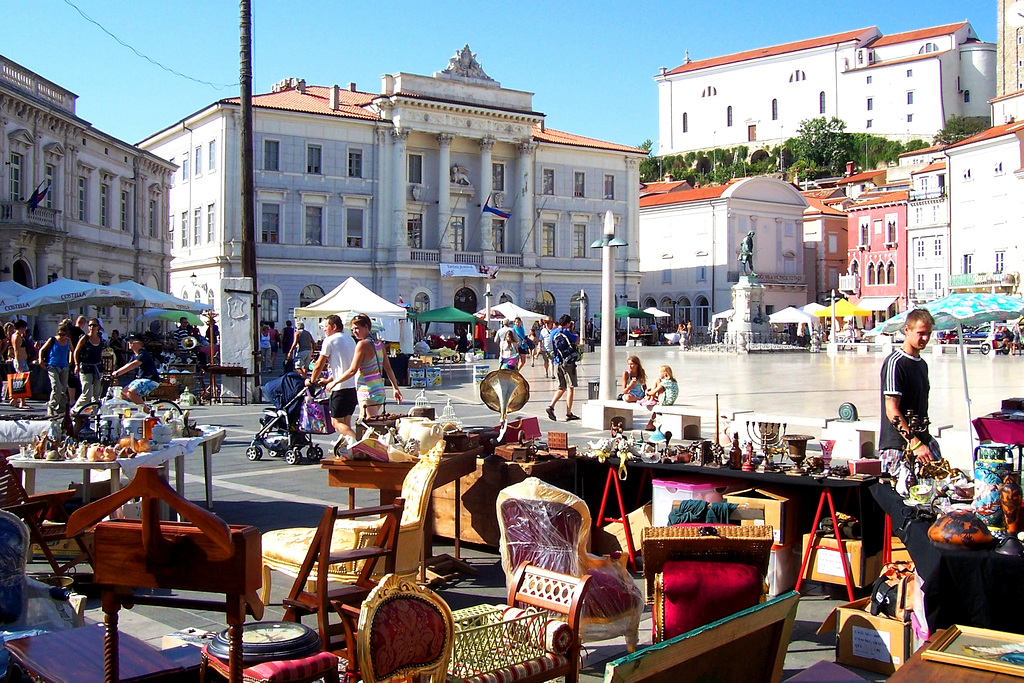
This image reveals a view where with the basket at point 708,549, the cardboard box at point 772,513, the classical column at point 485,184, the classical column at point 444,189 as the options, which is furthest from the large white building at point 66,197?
the basket at point 708,549

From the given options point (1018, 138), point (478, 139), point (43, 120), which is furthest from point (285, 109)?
point (1018, 138)

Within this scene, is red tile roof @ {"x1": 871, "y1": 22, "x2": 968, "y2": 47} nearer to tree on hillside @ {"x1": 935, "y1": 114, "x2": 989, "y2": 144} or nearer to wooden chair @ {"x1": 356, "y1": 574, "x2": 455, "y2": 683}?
tree on hillside @ {"x1": 935, "y1": 114, "x2": 989, "y2": 144}

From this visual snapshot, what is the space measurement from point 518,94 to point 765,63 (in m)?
58.0

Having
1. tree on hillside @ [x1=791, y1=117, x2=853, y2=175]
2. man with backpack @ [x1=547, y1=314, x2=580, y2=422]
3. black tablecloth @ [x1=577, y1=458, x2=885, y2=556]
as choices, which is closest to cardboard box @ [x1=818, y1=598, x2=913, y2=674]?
black tablecloth @ [x1=577, y1=458, x2=885, y2=556]

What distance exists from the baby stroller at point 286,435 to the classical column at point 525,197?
40.1 m

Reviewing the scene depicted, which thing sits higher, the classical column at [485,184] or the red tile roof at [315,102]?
the red tile roof at [315,102]

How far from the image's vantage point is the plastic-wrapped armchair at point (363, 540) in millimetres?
5043

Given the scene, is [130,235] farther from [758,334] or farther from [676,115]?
[676,115]

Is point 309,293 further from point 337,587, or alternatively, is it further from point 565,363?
point 337,587

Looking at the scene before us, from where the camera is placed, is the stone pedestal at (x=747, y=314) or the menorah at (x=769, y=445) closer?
the menorah at (x=769, y=445)

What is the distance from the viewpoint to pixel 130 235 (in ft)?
126

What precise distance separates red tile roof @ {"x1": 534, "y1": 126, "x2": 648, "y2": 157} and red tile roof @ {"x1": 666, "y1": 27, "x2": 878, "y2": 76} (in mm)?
51176

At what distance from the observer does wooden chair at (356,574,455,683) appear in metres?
3.28

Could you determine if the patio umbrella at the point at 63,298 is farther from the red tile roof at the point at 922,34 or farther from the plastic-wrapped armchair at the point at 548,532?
the red tile roof at the point at 922,34
